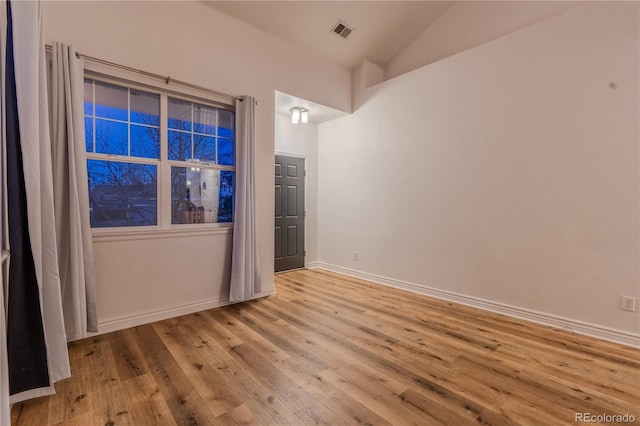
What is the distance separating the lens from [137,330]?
285 centimetres

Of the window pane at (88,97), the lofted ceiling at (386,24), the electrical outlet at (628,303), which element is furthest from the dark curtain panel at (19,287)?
the electrical outlet at (628,303)

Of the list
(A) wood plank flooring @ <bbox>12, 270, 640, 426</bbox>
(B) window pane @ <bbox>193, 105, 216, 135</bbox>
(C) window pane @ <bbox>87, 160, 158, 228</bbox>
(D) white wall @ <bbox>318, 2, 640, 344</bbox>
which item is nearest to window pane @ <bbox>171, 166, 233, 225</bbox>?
(C) window pane @ <bbox>87, 160, 158, 228</bbox>

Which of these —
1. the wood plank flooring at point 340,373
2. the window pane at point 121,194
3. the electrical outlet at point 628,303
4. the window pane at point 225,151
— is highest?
the window pane at point 225,151

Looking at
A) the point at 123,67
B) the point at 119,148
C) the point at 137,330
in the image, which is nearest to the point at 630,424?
the point at 137,330

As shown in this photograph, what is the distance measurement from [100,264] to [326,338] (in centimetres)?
215

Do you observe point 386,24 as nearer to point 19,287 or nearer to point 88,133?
point 88,133

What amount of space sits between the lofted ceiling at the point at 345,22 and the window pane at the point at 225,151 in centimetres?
144

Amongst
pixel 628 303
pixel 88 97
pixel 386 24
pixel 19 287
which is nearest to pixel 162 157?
→ pixel 88 97

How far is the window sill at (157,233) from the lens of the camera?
9.14 ft

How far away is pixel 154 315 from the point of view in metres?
3.06

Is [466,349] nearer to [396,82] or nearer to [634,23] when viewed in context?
[634,23]

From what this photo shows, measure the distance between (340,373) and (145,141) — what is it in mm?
2828

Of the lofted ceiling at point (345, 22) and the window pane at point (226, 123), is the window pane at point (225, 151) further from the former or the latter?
the lofted ceiling at point (345, 22)

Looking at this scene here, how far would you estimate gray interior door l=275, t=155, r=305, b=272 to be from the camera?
17.0 feet
